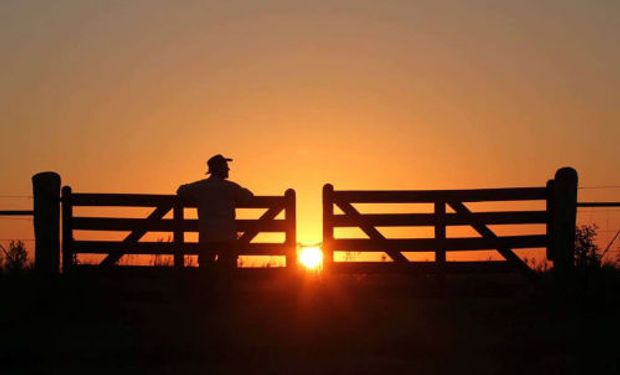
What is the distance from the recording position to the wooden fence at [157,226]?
638 inches

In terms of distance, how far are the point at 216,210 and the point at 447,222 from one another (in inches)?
156

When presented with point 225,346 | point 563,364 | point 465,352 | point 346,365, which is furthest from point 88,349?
point 563,364

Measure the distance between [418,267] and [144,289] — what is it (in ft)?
15.1

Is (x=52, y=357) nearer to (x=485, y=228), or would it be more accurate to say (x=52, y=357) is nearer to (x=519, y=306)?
(x=519, y=306)

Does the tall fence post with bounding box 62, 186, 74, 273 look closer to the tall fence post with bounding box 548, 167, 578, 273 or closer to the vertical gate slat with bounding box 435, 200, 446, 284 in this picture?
the vertical gate slat with bounding box 435, 200, 446, 284

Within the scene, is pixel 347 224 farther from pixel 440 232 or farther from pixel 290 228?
→ pixel 440 232

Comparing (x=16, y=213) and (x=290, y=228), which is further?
(x=16, y=213)

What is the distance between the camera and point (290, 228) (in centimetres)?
1619

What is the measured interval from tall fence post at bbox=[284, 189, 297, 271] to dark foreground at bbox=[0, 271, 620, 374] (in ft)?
0.97

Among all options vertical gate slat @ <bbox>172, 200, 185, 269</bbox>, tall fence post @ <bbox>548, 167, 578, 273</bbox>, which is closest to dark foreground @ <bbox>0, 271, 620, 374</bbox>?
vertical gate slat @ <bbox>172, 200, 185, 269</bbox>

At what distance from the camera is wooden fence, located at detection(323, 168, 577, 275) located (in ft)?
53.4

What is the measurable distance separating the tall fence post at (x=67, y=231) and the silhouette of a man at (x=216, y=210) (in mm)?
2402

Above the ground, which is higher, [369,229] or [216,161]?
[216,161]

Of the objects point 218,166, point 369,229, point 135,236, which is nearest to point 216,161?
point 218,166
